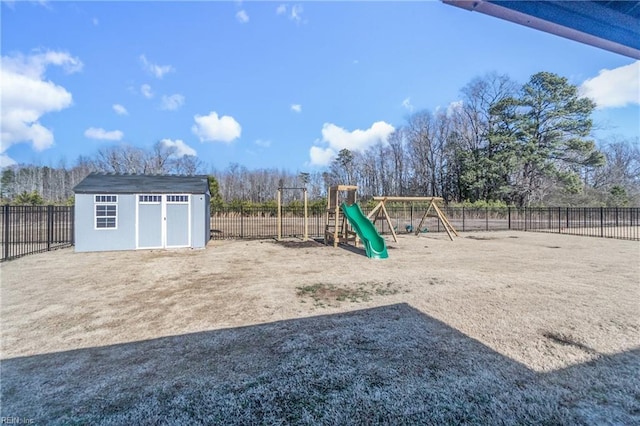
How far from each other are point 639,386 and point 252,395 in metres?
3.00

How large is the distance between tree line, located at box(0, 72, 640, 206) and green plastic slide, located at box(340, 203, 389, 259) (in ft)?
38.5

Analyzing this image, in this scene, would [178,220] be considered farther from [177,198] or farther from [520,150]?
[520,150]

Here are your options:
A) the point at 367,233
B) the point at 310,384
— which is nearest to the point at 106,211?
the point at 367,233

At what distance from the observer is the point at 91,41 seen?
10.5 metres

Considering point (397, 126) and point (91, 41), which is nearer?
point (91, 41)

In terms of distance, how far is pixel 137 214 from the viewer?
9.56 meters

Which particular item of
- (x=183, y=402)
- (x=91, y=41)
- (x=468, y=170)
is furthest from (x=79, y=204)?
(x=468, y=170)

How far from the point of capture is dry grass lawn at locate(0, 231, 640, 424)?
6.79 ft

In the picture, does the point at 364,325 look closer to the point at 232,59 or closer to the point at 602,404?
the point at 602,404

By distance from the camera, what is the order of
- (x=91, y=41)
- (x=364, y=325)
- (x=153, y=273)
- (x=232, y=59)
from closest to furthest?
(x=364, y=325), (x=153, y=273), (x=91, y=41), (x=232, y=59)

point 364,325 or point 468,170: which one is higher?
point 468,170

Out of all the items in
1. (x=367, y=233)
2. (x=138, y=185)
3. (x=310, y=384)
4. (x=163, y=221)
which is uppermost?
(x=138, y=185)

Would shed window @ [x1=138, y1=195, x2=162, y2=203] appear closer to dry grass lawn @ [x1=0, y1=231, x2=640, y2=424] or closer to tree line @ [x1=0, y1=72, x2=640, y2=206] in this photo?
dry grass lawn @ [x1=0, y1=231, x2=640, y2=424]

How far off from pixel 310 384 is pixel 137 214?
9.37 m
